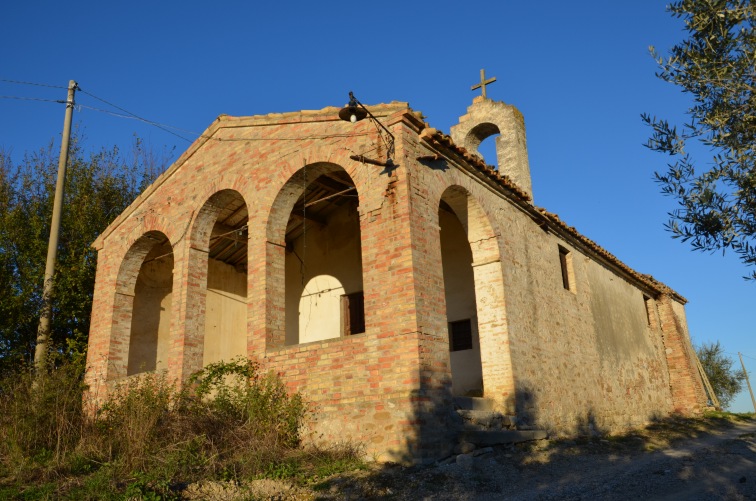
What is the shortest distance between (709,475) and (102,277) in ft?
38.2

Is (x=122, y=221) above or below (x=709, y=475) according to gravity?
above

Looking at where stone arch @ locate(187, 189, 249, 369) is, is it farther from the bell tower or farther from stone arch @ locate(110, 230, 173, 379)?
the bell tower

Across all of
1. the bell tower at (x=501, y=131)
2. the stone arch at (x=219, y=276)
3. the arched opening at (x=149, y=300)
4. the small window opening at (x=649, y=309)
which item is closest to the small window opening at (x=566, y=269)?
the bell tower at (x=501, y=131)

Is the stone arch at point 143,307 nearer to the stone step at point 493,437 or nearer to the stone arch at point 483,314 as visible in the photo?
the stone arch at point 483,314

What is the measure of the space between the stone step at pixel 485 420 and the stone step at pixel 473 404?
22cm

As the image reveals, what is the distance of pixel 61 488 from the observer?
6352 mm

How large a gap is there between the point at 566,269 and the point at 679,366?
7.45 meters

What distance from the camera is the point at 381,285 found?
8359 mm

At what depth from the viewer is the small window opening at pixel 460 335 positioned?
1223cm

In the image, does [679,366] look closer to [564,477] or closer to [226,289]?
[564,477]

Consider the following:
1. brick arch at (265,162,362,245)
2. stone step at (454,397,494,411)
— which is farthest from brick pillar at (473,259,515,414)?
brick arch at (265,162,362,245)

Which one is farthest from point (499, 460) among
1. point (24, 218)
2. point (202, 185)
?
point (24, 218)

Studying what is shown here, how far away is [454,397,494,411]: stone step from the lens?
8945mm

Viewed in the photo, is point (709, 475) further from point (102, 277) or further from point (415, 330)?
point (102, 277)
